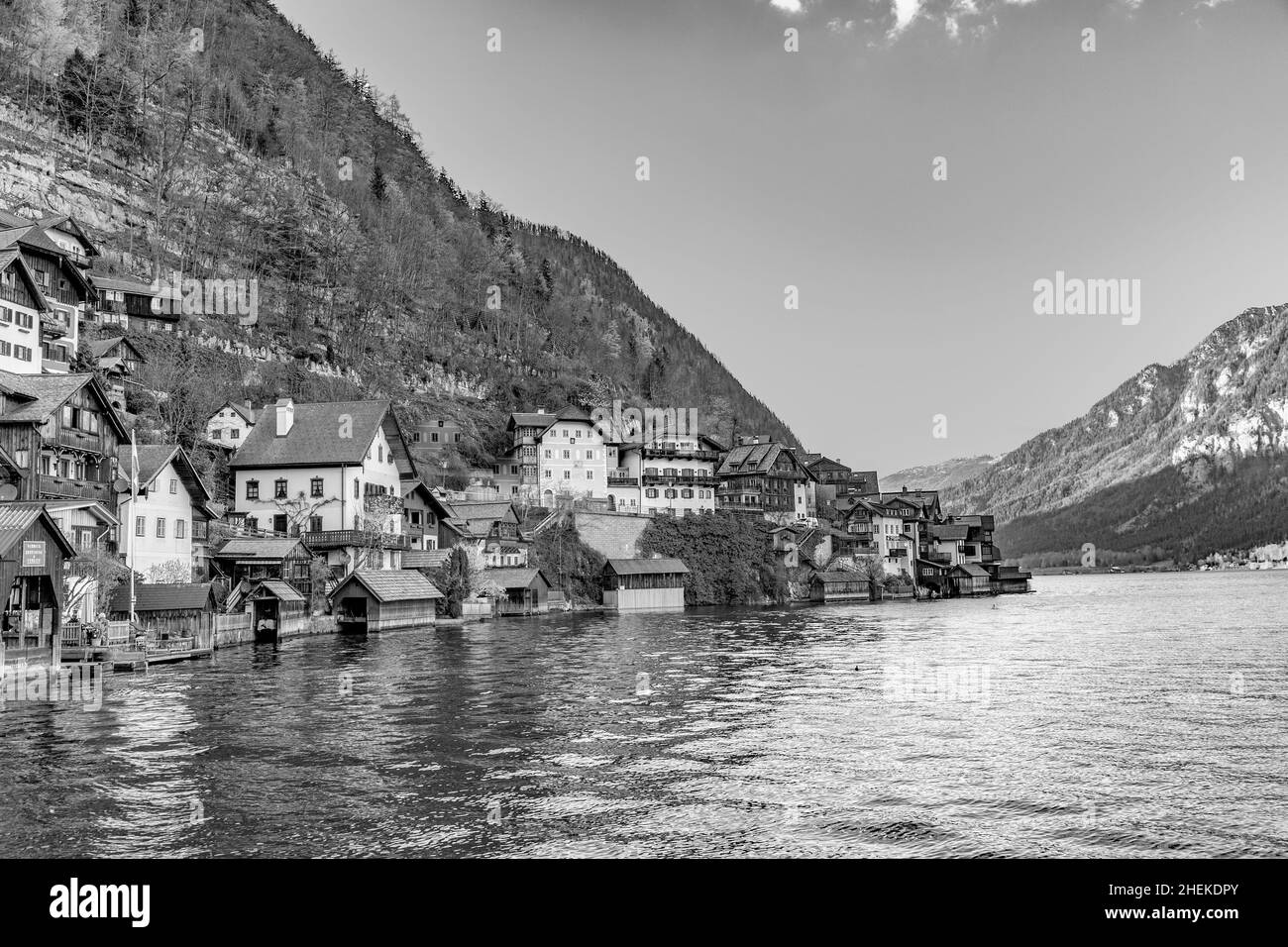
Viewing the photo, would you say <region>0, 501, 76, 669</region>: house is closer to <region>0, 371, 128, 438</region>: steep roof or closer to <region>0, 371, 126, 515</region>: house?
<region>0, 371, 126, 515</region>: house

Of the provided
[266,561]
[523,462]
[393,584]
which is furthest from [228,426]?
[523,462]

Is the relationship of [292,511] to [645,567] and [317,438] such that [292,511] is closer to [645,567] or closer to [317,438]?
[317,438]

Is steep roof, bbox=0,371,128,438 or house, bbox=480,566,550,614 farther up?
steep roof, bbox=0,371,128,438

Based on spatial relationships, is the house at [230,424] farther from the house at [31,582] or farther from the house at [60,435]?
the house at [31,582]

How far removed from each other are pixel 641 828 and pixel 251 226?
121 metres

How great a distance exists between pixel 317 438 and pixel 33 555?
3656cm

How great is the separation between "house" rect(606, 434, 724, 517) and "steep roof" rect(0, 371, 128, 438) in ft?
239

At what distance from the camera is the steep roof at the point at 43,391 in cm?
4522

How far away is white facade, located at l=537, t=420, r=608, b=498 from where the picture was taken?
11425 cm

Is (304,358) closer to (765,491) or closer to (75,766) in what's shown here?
(765,491)

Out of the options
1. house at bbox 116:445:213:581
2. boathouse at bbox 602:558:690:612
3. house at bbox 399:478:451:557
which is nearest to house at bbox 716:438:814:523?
boathouse at bbox 602:558:690:612

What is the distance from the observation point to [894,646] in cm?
5294
